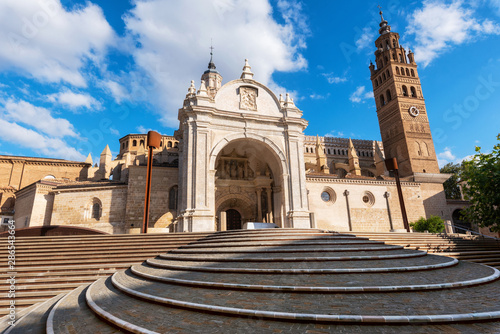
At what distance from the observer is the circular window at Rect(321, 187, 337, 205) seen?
26.1 metres

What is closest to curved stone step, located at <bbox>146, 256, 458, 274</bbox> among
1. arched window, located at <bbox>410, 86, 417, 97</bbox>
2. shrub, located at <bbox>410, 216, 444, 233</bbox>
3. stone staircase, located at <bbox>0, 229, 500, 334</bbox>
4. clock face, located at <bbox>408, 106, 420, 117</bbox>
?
stone staircase, located at <bbox>0, 229, 500, 334</bbox>

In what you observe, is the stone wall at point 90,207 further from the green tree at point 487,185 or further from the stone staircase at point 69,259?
the green tree at point 487,185

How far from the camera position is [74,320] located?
4633 millimetres

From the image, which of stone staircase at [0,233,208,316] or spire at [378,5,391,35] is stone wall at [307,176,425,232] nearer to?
stone staircase at [0,233,208,316]

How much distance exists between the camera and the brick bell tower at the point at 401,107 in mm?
40500

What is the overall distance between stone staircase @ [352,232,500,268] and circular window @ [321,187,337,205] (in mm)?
12254

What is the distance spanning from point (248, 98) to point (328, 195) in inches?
515

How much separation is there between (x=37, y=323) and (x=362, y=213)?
26.5 metres

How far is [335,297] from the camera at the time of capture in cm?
477

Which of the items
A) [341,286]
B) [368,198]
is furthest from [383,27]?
[341,286]

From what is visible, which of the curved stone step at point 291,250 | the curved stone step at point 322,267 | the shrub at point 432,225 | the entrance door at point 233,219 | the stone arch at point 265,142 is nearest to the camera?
the curved stone step at point 322,267

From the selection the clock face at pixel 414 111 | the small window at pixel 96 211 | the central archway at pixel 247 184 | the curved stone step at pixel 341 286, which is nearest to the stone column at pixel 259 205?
the central archway at pixel 247 184

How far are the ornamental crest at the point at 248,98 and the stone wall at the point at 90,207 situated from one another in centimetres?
1265

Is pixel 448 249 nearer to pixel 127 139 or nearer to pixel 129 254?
pixel 129 254
